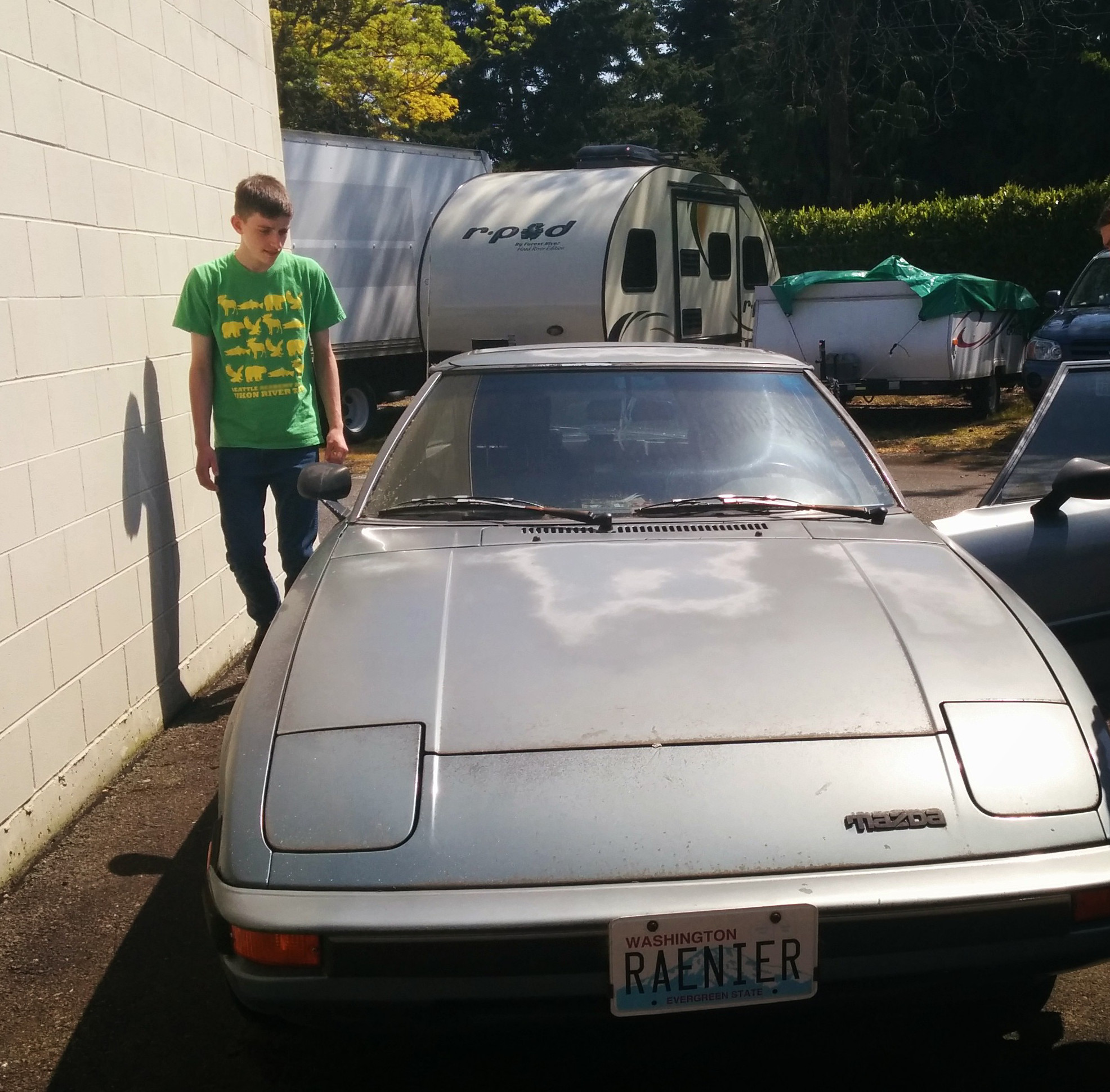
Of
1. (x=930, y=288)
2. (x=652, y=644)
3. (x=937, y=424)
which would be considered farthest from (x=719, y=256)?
(x=652, y=644)

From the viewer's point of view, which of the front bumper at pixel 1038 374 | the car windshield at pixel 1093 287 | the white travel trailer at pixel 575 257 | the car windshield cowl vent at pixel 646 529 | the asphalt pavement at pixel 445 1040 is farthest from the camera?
the white travel trailer at pixel 575 257

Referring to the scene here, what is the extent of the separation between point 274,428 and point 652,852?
333 cm

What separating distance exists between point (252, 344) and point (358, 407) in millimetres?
10266

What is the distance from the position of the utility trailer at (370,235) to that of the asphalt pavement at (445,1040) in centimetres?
1090

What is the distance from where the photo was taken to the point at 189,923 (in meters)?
3.51

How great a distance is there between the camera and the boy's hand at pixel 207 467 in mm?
5164

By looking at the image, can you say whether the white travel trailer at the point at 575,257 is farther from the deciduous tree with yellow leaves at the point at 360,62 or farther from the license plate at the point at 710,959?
the deciduous tree with yellow leaves at the point at 360,62

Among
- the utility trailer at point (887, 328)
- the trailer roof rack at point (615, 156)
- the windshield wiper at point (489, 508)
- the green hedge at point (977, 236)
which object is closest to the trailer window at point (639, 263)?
the trailer roof rack at point (615, 156)

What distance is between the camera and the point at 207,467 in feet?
17.1

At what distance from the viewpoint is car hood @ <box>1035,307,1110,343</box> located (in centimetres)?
1261

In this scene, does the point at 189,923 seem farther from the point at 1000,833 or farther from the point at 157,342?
the point at 157,342

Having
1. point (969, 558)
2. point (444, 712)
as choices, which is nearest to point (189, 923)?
point (444, 712)

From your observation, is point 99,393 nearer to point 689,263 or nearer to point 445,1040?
point 445,1040

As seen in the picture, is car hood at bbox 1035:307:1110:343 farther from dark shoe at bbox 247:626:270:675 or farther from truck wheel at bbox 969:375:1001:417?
dark shoe at bbox 247:626:270:675
